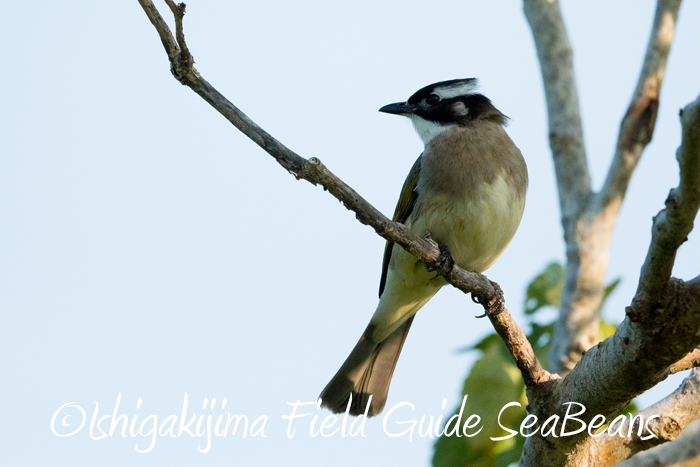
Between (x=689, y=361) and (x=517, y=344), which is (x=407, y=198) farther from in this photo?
(x=689, y=361)

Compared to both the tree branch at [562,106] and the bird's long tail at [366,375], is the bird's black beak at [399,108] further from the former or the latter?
the bird's long tail at [366,375]

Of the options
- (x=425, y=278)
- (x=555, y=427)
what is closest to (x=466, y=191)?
(x=425, y=278)

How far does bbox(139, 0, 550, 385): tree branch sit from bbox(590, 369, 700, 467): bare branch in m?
0.55

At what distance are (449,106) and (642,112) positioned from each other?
2.05 meters

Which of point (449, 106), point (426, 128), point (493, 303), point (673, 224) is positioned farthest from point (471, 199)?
point (673, 224)

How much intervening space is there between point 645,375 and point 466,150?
103 inches

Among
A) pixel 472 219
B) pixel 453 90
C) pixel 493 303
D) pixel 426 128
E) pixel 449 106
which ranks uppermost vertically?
pixel 453 90

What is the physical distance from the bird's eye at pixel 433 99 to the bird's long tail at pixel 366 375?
6.54 ft

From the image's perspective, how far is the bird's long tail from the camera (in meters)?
5.99

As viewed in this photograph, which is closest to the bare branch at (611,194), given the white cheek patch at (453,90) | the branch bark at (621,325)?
the white cheek patch at (453,90)

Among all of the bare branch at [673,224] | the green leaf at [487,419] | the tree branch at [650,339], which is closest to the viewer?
the bare branch at [673,224]

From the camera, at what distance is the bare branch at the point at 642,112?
6664mm

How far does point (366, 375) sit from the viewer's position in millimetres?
6141

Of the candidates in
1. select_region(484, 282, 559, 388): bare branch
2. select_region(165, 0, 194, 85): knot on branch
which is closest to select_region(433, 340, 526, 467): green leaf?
select_region(484, 282, 559, 388): bare branch
